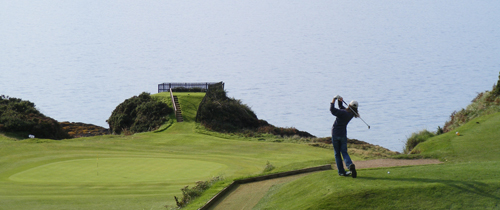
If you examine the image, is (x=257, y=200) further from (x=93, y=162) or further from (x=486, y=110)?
(x=486, y=110)

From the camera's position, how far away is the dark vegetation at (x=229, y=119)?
45.4m

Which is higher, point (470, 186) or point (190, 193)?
point (470, 186)

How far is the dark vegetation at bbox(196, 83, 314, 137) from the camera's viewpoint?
45.4 m

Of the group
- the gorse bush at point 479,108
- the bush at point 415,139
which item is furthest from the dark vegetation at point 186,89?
the bush at point 415,139

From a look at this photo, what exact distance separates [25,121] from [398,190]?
38.0 metres

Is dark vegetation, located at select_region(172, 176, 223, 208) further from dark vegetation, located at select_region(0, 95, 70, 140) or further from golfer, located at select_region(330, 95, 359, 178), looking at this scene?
dark vegetation, located at select_region(0, 95, 70, 140)

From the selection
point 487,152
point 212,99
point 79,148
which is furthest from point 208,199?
point 212,99

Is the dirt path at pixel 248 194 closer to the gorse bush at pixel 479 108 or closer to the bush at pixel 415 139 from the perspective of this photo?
the bush at pixel 415 139

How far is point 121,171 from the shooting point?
2294 cm

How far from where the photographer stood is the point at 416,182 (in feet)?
36.2

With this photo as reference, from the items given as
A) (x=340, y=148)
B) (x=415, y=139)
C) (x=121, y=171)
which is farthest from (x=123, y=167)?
(x=415, y=139)

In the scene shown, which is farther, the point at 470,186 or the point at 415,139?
the point at 415,139

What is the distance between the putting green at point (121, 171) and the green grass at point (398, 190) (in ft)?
29.2

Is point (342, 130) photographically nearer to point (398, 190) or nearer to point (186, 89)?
point (398, 190)
